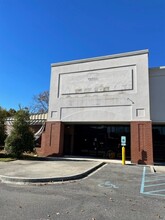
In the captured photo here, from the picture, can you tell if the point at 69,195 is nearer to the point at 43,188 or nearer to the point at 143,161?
the point at 43,188

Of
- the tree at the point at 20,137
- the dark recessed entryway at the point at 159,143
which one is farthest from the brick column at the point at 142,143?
the tree at the point at 20,137

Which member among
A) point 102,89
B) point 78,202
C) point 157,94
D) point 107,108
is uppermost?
point 102,89

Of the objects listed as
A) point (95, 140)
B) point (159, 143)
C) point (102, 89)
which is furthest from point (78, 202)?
point (95, 140)

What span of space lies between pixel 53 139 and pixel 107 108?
6.51 meters

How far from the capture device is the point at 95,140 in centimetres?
2286

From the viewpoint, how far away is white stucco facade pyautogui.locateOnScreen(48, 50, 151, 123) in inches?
744

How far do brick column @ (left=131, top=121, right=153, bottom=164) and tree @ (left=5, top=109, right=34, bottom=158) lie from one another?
9.44 m

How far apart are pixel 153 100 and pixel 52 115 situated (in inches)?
408

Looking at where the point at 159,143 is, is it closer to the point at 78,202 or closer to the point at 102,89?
the point at 102,89

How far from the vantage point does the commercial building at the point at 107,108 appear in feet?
60.7

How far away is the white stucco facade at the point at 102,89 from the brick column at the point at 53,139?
2.55 feet

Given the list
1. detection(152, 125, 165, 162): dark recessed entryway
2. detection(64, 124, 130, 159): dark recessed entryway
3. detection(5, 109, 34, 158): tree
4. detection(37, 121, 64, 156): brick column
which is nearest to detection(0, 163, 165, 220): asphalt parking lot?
detection(5, 109, 34, 158): tree

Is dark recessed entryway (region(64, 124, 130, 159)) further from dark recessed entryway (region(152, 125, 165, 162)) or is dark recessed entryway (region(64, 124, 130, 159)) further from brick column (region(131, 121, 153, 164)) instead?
brick column (region(131, 121, 153, 164))

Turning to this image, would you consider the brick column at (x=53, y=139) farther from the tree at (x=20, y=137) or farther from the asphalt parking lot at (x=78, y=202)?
the asphalt parking lot at (x=78, y=202)
